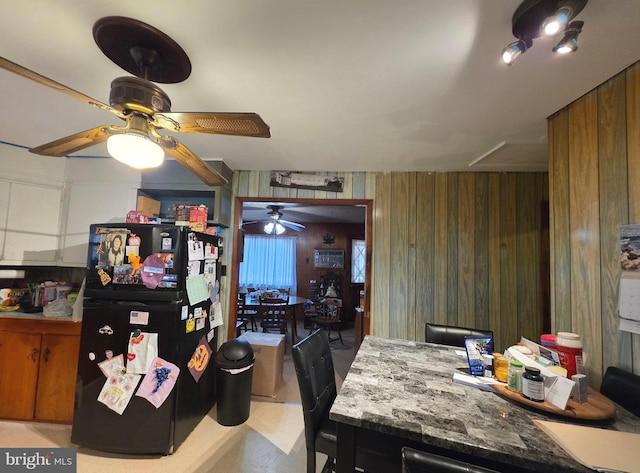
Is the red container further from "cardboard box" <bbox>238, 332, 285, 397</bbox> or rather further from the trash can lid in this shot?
"cardboard box" <bbox>238, 332, 285, 397</bbox>

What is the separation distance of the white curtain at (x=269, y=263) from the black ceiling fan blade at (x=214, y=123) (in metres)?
5.50

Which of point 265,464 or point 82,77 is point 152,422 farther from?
point 82,77

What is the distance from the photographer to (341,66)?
136cm

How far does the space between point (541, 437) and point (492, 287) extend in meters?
2.13

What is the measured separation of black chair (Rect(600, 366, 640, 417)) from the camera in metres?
1.16

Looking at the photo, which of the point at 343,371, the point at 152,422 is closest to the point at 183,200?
the point at 152,422

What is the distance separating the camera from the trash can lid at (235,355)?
2.36 metres

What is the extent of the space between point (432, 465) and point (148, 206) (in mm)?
2968

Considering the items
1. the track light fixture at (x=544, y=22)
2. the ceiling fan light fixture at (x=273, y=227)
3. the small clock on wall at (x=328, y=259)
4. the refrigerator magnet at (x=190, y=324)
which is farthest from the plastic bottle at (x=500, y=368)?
the small clock on wall at (x=328, y=259)

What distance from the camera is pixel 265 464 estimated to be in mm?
1907

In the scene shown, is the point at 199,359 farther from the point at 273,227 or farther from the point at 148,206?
the point at 273,227

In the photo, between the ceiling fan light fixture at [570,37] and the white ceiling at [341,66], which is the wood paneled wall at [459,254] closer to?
the white ceiling at [341,66]

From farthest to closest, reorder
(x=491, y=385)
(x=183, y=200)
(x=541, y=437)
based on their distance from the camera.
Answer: (x=183, y=200) < (x=491, y=385) < (x=541, y=437)

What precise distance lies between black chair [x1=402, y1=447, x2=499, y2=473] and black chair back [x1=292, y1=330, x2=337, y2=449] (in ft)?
2.23
